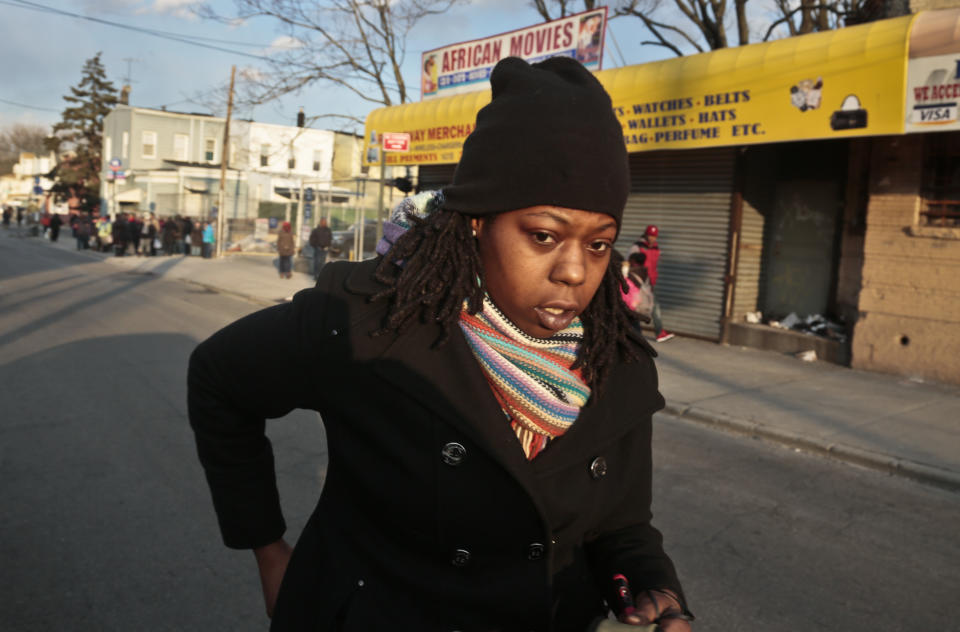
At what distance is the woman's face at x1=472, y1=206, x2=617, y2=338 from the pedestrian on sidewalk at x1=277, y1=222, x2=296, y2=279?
63.9 feet

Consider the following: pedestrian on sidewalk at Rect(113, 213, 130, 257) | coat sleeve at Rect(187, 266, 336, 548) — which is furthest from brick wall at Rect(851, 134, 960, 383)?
pedestrian on sidewalk at Rect(113, 213, 130, 257)

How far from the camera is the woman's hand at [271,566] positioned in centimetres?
175

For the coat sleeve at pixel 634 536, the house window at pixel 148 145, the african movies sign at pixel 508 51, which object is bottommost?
the coat sleeve at pixel 634 536

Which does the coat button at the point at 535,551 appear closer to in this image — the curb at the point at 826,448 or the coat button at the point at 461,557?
the coat button at the point at 461,557

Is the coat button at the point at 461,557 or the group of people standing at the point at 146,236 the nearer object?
the coat button at the point at 461,557

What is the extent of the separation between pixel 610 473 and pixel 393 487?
1.46 ft

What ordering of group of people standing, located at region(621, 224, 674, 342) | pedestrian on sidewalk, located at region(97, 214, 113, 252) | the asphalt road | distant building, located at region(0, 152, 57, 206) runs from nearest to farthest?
the asphalt road < group of people standing, located at region(621, 224, 674, 342) < pedestrian on sidewalk, located at region(97, 214, 113, 252) < distant building, located at region(0, 152, 57, 206)

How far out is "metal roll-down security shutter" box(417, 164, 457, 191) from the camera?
17977 mm

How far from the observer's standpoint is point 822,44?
10.1 metres

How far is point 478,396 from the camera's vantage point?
4.84ft

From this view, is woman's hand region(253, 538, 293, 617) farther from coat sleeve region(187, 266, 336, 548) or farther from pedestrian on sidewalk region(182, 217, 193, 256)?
pedestrian on sidewalk region(182, 217, 193, 256)

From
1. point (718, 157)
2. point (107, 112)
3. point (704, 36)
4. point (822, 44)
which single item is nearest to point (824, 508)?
point (822, 44)

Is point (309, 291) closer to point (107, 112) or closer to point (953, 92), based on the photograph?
point (953, 92)

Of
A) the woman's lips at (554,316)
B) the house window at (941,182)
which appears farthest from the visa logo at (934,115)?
the woman's lips at (554,316)
